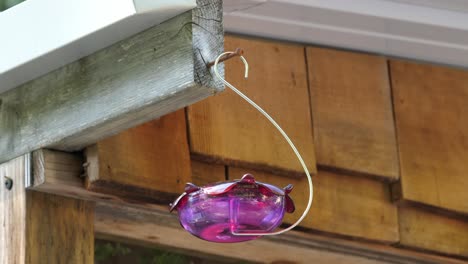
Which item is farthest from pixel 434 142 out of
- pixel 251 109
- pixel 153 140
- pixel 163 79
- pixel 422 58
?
pixel 163 79

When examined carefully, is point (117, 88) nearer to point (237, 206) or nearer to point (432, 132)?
point (237, 206)

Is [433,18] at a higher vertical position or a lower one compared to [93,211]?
higher

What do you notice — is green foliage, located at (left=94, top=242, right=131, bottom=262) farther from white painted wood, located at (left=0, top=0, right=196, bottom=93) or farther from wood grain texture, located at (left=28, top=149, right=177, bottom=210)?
white painted wood, located at (left=0, top=0, right=196, bottom=93)

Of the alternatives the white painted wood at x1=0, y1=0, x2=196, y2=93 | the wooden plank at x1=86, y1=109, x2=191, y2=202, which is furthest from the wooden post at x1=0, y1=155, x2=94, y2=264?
the white painted wood at x1=0, y1=0, x2=196, y2=93

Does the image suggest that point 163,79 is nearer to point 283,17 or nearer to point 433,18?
point 283,17

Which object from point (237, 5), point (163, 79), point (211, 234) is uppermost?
point (237, 5)
